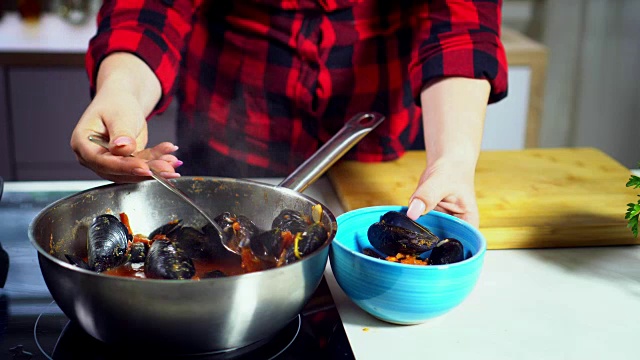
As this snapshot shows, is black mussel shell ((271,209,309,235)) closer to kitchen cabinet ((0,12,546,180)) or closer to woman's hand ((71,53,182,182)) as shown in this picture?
woman's hand ((71,53,182,182))

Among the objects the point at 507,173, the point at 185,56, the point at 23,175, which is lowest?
the point at 23,175

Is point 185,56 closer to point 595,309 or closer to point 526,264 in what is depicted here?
point 526,264

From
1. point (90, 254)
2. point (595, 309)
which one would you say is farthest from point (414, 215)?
point (90, 254)

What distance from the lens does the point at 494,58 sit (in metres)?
1.14

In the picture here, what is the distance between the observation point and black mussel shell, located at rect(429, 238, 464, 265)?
81 cm

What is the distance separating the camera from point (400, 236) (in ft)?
2.74

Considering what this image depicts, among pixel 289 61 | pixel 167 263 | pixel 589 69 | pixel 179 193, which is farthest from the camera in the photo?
pixel 589 69

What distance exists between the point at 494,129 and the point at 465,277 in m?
1.89

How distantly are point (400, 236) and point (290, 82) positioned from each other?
23.3 inches

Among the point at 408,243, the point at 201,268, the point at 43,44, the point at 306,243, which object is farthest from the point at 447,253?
Result: the point at 43,44

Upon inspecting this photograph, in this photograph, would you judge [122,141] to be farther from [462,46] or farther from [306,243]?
[462,46]

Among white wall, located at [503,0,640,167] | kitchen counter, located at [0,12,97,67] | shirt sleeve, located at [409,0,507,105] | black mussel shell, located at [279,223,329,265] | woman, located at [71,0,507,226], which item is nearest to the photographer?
black mussel shell, located at [279,223,329,265]

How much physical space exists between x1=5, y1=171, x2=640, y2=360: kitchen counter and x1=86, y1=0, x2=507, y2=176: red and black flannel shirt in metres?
0.32

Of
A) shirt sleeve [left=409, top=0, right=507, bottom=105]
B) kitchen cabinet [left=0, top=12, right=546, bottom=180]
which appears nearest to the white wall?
kitchen cabinet [left=0, top=12, right=546, bottom=180]
